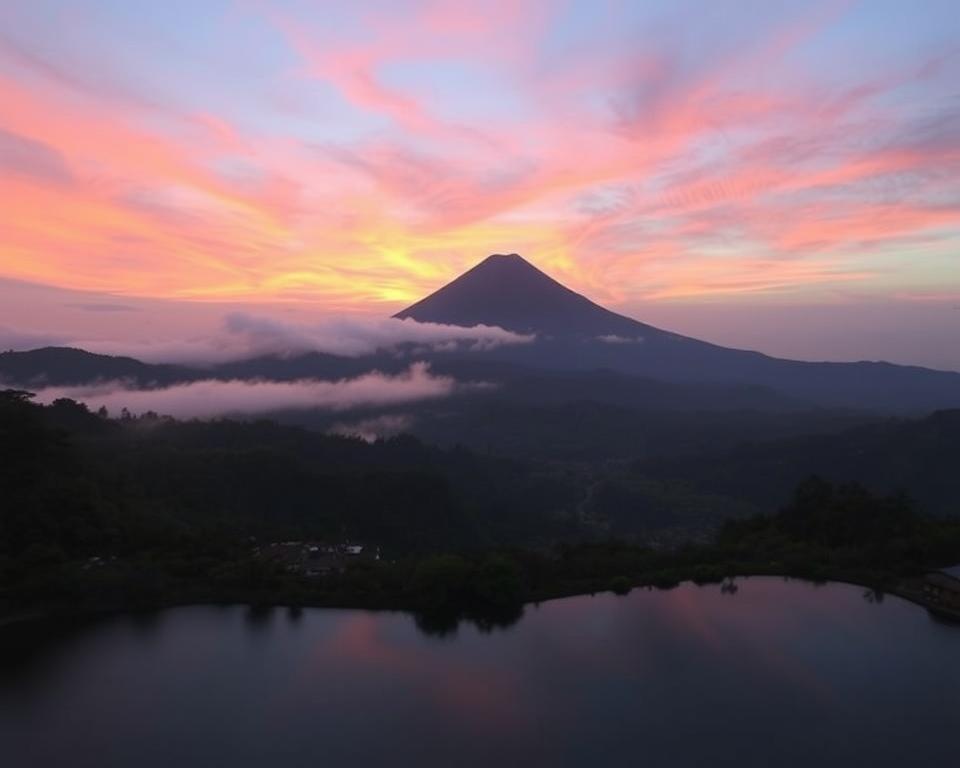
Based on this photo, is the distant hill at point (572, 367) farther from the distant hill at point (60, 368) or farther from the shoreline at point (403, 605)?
the shoreline at point (403, 605)

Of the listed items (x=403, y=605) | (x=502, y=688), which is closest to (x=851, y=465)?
(x=403, y=605)

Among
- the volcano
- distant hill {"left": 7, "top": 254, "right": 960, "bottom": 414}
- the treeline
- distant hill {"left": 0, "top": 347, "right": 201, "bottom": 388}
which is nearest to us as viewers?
the treeline

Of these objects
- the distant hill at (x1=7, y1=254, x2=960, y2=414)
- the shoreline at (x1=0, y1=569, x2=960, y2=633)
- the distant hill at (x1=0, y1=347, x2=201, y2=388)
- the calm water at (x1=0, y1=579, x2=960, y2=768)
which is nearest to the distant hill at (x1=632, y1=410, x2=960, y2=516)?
the shoreline at (x1=0, y1=569, x2=960, y2=633)

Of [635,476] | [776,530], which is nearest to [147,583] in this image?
[776,530]

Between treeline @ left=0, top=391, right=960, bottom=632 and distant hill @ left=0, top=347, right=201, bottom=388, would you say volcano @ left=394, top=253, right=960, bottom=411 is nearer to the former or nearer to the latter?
distant hill @ left=0, top=347, right=201, bottom=388

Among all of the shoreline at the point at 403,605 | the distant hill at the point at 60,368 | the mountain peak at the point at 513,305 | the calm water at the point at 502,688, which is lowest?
the calm water at the point at 502,688

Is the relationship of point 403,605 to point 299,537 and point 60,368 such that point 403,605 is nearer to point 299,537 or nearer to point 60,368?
point 299,537

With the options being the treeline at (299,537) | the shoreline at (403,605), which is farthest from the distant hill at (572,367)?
the shoreline at (403,605)
